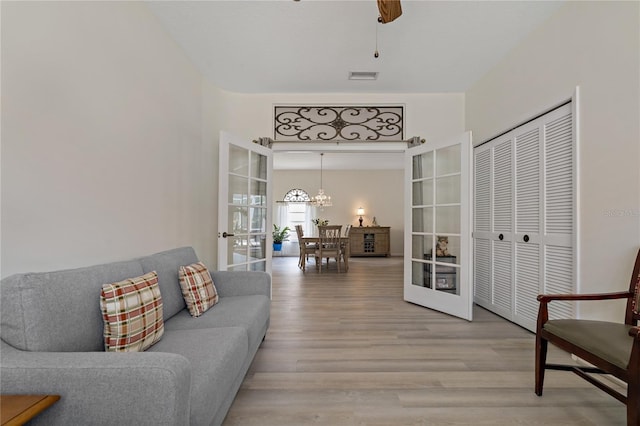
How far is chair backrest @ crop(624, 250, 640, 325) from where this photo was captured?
1.65 metres

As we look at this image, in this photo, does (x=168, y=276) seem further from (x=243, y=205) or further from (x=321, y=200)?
(x=321, y=200)

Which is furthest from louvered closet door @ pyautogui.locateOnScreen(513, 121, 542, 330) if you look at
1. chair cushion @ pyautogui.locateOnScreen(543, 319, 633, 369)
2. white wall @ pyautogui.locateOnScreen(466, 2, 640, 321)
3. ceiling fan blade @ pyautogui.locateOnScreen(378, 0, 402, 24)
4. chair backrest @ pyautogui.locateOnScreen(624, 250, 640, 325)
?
ceiling fan blade @ pyautogui.locateOnScreen(378, 0, 402, 24)

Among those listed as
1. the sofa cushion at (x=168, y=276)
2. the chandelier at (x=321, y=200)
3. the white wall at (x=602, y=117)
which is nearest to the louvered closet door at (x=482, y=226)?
the white wall at (x=602, y=117)

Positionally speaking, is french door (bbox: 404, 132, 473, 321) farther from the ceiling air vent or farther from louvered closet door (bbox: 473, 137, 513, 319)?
the ceiling air vent

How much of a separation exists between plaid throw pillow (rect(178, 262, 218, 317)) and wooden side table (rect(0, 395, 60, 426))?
1049 millimetres

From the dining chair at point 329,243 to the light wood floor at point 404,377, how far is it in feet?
9.52

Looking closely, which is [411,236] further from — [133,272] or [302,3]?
[133,272]

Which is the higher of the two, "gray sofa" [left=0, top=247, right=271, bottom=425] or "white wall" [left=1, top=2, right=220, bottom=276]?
"white wall" [left=1, top=2, right=220, bottom=276]

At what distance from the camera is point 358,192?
935cm

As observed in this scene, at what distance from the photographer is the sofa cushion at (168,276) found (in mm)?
1840

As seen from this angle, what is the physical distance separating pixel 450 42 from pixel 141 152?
2.93m

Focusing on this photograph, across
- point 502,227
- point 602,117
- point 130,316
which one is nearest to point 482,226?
point 502,227

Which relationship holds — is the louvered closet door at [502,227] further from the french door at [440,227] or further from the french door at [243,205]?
the french door at [243,205]

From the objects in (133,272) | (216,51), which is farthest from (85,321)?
(216,51)
